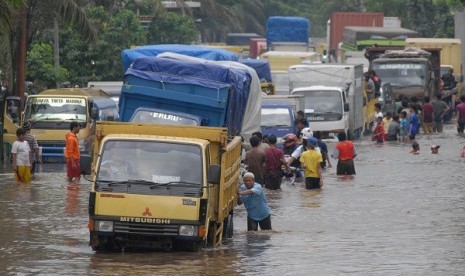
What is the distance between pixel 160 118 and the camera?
976 inches

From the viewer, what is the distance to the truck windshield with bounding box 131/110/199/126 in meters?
24.6

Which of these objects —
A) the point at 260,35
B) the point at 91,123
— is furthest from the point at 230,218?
the point at 260,35

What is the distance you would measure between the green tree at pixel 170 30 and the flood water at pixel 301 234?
104 feet

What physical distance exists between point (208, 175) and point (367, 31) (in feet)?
162

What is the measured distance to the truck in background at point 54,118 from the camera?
1352 inches

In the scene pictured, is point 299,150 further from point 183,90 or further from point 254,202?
point 254,202

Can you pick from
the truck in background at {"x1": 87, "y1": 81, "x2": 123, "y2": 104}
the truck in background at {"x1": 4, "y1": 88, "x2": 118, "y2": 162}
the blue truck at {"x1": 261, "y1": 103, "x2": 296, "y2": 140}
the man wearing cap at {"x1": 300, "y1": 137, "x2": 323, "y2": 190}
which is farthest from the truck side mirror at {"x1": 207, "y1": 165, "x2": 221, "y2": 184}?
the truck in background at {"x1": 87, "y1": 81, "x2": 123, "y2": 104}

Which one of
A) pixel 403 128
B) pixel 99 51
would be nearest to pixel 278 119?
pixel 403 128

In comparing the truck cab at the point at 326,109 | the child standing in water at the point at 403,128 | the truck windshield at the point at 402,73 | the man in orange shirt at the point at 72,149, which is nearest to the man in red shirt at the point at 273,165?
the man in orange shirt at the point at 72,149

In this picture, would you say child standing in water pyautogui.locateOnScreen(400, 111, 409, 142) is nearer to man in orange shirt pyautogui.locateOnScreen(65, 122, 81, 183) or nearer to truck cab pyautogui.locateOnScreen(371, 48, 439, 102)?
truck cab pyautogui.locateOnScreen(371, 48, 439, 102)

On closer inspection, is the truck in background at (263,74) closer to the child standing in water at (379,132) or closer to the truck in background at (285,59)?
the child standing in water at (379,132)

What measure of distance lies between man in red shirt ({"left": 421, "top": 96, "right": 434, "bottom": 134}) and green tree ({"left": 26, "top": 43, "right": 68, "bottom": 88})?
1325cm

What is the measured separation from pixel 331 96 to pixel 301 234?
23167mm

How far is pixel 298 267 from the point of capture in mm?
17312
